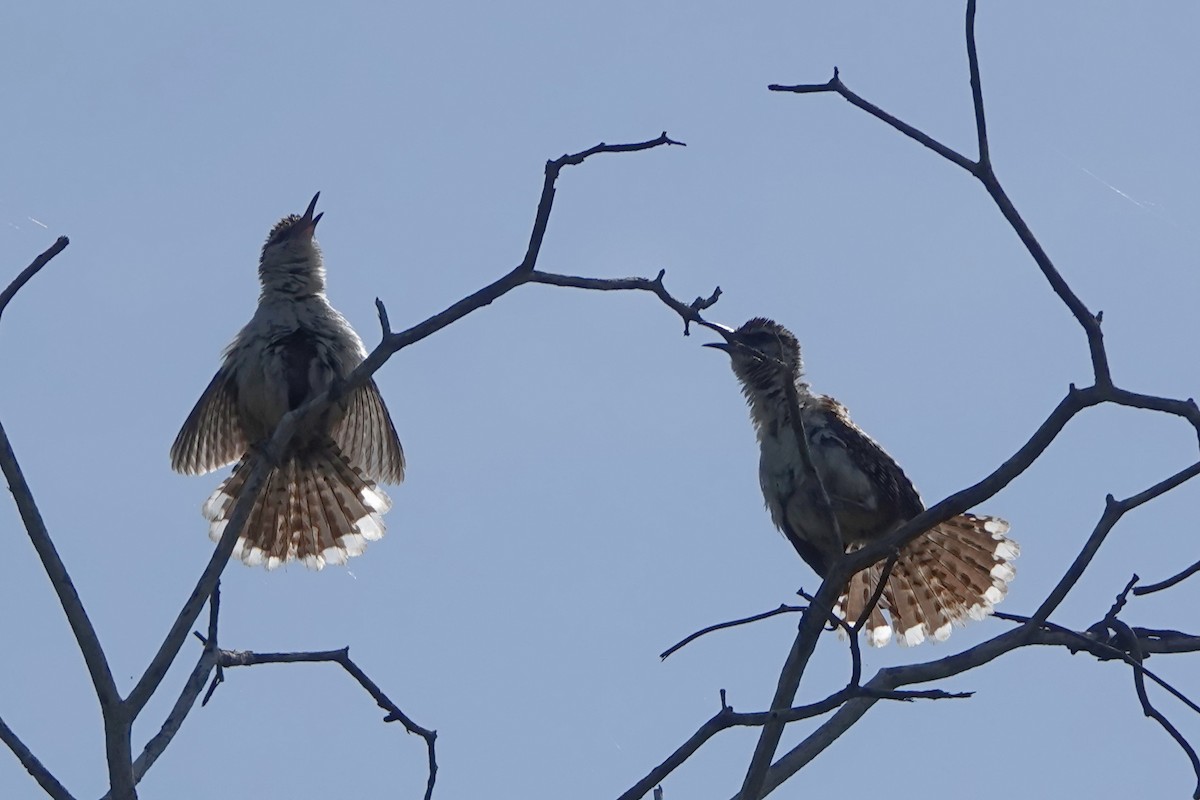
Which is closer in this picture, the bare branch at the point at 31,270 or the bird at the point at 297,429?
the bare branch at the point at 31,270

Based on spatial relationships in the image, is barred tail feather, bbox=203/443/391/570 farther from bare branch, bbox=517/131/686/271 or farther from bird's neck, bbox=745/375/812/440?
bare branch, bbox=517/131/686/271

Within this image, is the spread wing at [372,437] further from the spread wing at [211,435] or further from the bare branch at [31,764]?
the bare branch at [31,764]

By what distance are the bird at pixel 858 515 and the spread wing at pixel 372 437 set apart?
1.81 metres

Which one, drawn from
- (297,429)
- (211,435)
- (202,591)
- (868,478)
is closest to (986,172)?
(202,591)

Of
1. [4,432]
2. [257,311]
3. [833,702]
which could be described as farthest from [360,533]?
[833,702]

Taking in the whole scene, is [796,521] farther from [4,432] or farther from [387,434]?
A: [4,432]

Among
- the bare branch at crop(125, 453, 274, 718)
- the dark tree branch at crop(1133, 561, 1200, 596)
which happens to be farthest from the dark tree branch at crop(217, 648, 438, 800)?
the dark tree branch at crop(1133, 561, 1200, 596)

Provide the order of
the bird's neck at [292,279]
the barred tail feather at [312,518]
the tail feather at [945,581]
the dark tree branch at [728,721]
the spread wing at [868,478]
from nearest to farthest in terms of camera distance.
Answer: the dark tree branch at [728,721] < the spread wing at [868,478] < the bird's neck at [292,279] < the tail feather at [945,581] < the barred tail feather at [312,518]

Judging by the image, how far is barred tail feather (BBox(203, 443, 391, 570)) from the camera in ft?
29.7

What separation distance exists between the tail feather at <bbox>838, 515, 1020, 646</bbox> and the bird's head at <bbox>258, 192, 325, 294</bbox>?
3422 millimetres

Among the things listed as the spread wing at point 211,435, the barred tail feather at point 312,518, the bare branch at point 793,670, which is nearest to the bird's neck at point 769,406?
the barred tail feather at point 312,518

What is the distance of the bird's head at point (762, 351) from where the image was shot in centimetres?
812

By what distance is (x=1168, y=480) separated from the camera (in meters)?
4.44

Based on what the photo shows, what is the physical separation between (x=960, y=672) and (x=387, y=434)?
177 inches
